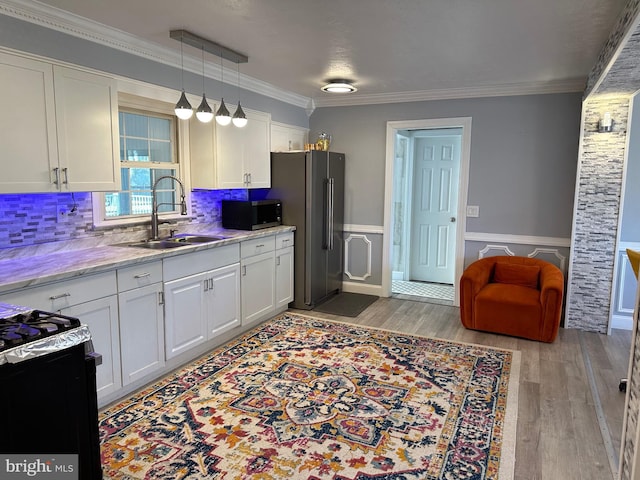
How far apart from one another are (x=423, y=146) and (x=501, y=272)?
7.74 feet

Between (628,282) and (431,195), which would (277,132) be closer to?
(431,195)

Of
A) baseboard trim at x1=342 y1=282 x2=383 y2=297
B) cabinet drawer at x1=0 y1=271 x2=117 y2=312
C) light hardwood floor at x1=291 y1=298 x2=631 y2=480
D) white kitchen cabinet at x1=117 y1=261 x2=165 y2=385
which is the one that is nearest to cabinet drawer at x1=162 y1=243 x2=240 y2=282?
white kitchen cabinet at x1=117 y1=261 x2=165 y2=385

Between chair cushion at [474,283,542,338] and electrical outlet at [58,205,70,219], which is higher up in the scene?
electrical outlet at [58,205,70,219]

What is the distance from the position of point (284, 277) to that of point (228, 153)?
143 cm

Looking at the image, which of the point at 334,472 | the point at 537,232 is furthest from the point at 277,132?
the point at 334,472

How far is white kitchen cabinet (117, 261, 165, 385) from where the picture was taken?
2.90 meters

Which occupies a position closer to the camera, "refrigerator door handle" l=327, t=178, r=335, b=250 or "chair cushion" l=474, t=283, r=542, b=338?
"chair cushion" l=474, t=283, r=542, b=338

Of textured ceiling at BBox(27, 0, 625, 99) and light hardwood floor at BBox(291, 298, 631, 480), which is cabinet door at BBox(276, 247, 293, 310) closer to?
light hardwood floor at BBox(291, 298, 631, 480)

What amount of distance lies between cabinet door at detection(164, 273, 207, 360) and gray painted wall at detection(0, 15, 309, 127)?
160 centimetres

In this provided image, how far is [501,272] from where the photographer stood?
468 centimetres

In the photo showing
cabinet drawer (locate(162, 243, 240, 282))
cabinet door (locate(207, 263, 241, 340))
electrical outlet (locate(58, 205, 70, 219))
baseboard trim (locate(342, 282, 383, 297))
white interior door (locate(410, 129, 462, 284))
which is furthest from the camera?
white interior door (locate(410, 129, 462, 284))

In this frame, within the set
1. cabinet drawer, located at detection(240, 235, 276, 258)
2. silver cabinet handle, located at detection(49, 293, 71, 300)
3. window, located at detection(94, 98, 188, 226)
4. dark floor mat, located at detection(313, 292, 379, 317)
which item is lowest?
dark floor mat, located at detection(313, 292, 379, 317)

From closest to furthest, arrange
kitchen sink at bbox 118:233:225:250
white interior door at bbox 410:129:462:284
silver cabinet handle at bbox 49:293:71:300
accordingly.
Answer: silver cabinet handle at bbox 49:293:71:300, kitchen sink at bbox 118:233:225:250, white interior door at bbox 410:129:462:284

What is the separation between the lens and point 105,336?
276 cm
